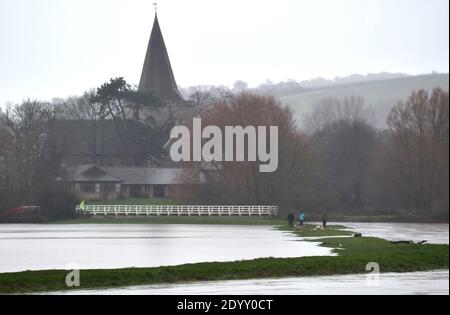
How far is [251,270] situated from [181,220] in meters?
39.1

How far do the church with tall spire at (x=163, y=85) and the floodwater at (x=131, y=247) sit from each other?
87.3 feet

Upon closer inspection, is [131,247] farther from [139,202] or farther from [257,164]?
[139,202]

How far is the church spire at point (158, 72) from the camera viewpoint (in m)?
83.7

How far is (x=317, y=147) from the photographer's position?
9125cm

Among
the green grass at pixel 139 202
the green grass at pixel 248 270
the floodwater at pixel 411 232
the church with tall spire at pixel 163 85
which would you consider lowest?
the green grass at pixel 248 270

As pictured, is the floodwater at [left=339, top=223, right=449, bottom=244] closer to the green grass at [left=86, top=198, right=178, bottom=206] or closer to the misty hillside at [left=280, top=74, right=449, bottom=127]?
the green grass at [left=86, top=198, right=178, bottom=206]

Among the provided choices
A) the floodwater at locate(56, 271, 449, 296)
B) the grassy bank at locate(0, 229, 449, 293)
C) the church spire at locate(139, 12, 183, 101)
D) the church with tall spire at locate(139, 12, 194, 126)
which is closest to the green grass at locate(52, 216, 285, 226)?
the church spire at locate(139, 12, 183, 101)

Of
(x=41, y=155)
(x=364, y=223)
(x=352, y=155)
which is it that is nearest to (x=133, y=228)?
(x=41, y=155)

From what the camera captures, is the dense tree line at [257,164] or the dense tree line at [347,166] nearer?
the dense tree line at [347,166]

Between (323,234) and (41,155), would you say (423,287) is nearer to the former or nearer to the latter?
(323,234)

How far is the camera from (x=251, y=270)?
3195 cm

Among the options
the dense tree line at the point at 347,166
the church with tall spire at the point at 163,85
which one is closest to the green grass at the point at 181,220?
the dense tree line at the point at 347,166

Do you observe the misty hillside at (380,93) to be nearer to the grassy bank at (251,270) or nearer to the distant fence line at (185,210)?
the distant fence line at (185,210)
